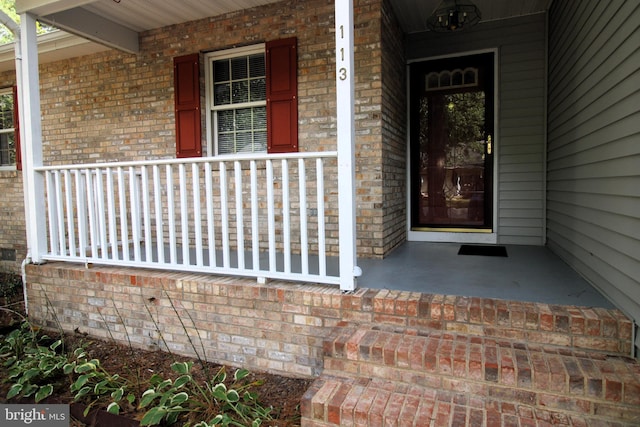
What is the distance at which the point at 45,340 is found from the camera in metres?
3.45

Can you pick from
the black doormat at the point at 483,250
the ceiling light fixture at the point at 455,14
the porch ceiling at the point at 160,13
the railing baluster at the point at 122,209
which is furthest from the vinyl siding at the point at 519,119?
the railing baluster at the point at 122,209

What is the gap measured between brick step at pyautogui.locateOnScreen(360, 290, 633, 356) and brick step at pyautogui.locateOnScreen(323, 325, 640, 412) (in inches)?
1.8

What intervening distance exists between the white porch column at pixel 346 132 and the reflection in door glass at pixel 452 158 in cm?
242

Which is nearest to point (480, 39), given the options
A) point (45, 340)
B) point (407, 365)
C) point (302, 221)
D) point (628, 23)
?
point (628, 23)

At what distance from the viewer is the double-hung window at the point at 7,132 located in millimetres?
6035

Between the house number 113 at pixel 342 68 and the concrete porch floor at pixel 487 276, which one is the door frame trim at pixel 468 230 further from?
the house number 113 at pixel 342 68

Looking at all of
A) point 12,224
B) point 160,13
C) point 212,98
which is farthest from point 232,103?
point 12,224

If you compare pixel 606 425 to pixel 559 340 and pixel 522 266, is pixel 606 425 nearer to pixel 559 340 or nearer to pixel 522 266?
pixel 559 340

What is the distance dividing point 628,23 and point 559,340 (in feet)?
5.49

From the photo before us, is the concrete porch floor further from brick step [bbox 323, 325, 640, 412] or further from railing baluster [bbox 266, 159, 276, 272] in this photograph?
railing baluster [bbox 266, 159, 276, 272]

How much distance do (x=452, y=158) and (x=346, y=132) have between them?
251 centimetres

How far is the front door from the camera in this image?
14.4ft

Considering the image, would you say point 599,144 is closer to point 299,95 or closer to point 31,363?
point 299,95

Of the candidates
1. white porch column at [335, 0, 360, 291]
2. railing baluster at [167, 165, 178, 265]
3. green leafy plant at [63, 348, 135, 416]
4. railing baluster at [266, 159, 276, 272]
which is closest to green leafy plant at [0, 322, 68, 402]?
green leafy plant at [63, 348, 135, 416]
